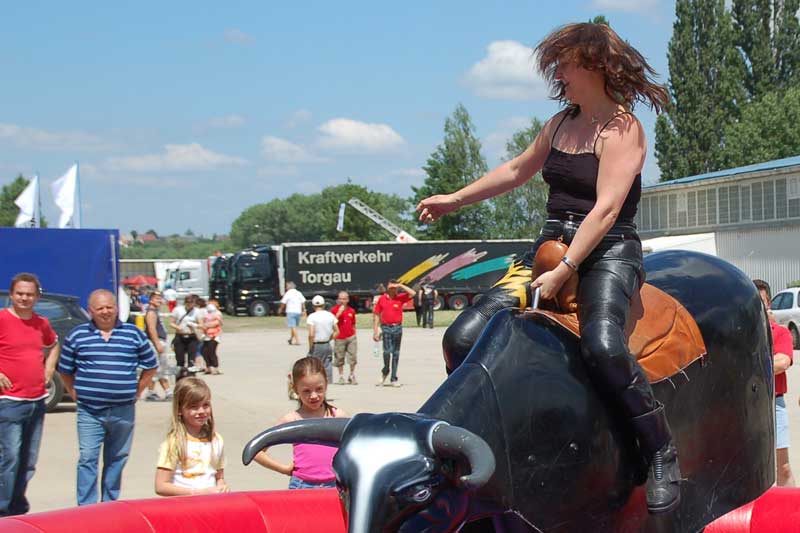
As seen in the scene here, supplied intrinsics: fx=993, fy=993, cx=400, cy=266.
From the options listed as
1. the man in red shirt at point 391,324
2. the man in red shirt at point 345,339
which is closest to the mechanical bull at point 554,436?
the man in red shirt at point 391,324

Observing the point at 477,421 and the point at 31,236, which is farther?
the point at 31,236

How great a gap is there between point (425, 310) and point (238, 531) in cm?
3254

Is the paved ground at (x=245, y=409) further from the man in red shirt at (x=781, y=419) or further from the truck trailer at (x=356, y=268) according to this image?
the truck trailer at (x=356, y=268)

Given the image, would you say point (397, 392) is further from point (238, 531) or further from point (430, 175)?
point (430, 175)

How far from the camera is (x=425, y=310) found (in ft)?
123

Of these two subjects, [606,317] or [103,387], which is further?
[103,387]

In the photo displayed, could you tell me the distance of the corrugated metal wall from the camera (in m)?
37.2

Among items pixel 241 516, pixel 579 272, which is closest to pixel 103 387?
pixel 241 516

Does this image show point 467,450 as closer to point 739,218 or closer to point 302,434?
point 302,434

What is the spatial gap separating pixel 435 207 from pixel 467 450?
182cm

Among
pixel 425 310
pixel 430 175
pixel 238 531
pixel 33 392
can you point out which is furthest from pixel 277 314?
pixel 238 531

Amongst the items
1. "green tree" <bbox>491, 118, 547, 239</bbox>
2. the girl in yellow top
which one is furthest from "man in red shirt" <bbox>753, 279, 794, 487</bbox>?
"green tree" <bbox>491, 118, 547, 239</bbox>

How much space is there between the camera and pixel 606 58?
4340 millimetres

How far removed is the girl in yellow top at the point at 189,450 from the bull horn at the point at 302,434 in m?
2.32
